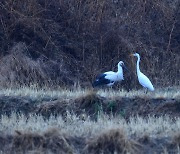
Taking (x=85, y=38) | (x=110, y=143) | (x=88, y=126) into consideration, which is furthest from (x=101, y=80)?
(x=110, y=143)

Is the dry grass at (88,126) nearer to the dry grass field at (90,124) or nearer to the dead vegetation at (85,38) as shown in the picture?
the dry grass field at (90,124)

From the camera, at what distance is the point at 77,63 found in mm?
21953

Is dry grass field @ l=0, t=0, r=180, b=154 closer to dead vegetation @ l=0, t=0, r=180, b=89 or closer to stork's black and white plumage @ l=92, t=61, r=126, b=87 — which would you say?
dead vegetation @ l=0, t=0, r=180, b=89

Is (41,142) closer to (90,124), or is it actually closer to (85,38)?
(90,124)

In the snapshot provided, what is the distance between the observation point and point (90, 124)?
12117mm

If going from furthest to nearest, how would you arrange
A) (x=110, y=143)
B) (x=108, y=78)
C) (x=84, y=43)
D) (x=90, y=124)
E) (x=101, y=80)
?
(x=84, y=43) < (x=108, y=78) < (x=101, y=80) < (x=90, y=124) < (x=110, y=143)

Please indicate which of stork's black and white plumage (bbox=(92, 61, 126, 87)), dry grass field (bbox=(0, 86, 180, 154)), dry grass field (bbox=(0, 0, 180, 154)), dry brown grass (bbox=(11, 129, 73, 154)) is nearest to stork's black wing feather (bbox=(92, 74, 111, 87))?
stork's black and white plumage (bbox=(92, 61, 126, 87))

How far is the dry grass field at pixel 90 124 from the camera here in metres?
10.9

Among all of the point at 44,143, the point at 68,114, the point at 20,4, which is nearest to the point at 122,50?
the point at 20,4

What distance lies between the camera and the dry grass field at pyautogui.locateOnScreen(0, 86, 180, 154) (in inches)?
430

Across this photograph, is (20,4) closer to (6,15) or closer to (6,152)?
(6,15)

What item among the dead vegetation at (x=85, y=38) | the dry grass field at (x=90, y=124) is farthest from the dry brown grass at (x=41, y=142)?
the dead vegetation at (x=85, y=38)

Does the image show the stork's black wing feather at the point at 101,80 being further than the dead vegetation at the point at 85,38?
No

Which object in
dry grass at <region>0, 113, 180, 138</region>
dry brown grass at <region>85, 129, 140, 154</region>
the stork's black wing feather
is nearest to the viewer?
dry brown grass at <region>85, 129, 140, 154</region>
